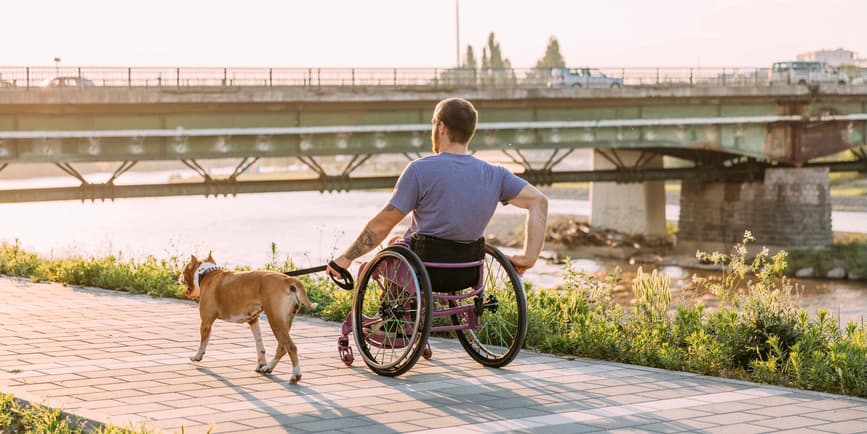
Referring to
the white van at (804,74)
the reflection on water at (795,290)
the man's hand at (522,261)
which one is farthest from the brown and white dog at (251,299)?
the white van at (804,74)

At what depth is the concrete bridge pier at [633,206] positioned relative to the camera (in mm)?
55500

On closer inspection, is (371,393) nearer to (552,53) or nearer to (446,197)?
(446,197)

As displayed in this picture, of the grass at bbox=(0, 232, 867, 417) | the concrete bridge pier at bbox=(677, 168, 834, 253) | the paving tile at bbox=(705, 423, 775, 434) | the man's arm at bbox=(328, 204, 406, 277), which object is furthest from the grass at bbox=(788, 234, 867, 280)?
the paving tile at bbox=(705, 423, 775, 434)

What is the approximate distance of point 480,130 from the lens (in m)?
42.6

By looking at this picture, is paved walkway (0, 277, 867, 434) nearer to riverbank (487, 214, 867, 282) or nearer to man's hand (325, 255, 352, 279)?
man's hand (325, 255, 352, 279)

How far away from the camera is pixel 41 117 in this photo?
35906 mm

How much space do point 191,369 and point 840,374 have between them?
14.7 feet

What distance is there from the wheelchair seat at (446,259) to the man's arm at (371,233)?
0.20 m

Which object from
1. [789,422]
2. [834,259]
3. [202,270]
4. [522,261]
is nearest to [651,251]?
[834,259]

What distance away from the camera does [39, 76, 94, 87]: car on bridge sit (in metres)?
35.6

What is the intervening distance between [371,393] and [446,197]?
1.44 meters

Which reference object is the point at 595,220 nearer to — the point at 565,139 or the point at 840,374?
the point at 565,139

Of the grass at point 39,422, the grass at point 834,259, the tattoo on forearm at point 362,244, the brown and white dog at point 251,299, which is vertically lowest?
the grass at point 834,259

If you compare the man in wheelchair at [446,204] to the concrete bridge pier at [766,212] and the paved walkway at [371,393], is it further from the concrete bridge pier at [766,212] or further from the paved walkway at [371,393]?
the concrete bridge pier at [766,212]
